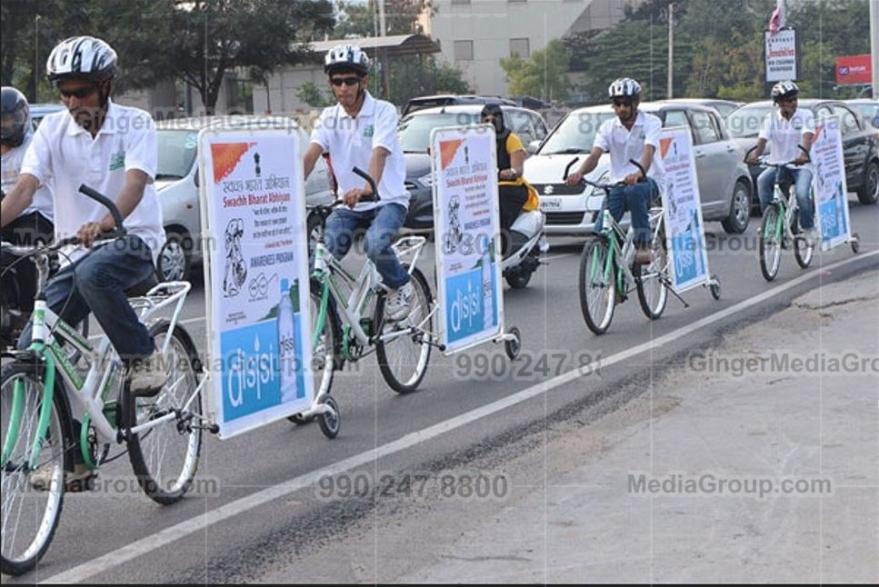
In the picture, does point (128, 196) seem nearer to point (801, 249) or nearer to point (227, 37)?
point (801, 249)

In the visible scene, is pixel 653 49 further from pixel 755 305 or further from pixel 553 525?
pixel 553 525

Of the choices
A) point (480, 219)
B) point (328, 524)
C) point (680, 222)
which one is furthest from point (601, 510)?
point (680, 222)

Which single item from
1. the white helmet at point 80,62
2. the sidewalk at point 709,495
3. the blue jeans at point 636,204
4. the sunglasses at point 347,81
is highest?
the white helmet at point 80,62

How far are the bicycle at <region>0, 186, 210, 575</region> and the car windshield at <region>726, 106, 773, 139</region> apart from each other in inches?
690

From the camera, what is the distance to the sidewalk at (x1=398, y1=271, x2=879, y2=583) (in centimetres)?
579

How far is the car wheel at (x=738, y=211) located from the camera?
20219 mm

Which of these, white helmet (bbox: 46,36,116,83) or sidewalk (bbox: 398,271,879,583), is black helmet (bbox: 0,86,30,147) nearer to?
white helmet (bbox: 46,36,116,83)

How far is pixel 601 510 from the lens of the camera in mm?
6594

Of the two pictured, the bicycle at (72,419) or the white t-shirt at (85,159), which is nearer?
the bicycle at (72,419)

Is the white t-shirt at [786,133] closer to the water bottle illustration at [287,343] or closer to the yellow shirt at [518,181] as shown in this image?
the yellow shirt at [518,181]

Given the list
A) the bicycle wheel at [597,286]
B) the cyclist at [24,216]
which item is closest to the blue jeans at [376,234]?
the cyclist at [24,216]

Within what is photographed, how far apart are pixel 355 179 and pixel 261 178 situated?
1.81m

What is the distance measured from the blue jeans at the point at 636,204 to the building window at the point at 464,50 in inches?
1172

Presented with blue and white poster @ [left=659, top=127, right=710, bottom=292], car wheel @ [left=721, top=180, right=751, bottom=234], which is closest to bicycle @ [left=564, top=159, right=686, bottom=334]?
blue and white poster @ [left=659, top=127, right=710, bottom=292]
